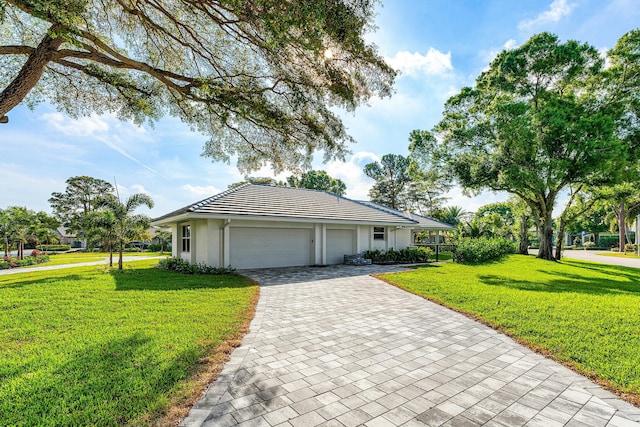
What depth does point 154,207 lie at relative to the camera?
14180 mm

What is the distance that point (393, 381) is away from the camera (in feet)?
11.1

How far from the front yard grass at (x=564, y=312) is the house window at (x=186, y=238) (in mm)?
9552

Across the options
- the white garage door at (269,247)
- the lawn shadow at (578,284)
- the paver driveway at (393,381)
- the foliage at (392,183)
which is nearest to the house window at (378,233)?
the white garage door at (269,247)

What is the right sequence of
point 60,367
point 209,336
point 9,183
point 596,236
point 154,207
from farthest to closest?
point 596,236 → point 9,183 → point 154,207 → point 209,336 → point 60,367

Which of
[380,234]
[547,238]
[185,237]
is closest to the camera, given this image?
[185,237]

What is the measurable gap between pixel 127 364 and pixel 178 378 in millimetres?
839

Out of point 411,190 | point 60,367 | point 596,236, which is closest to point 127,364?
point 60,367

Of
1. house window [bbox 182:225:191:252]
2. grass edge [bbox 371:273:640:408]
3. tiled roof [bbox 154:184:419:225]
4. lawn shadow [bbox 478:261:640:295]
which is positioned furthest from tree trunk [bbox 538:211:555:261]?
house window [bbox 182:225:191:252]

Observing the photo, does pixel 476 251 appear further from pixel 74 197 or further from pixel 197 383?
pixel 74 197

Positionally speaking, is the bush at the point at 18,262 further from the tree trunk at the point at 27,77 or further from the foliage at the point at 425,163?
the foliage at the point at 425,163

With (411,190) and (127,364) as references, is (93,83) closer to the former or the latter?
(127,364)

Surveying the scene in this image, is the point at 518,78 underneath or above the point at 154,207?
above

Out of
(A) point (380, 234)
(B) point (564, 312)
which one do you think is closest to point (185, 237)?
(A) point (380, 234)

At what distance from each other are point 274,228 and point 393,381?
37.3 ft
